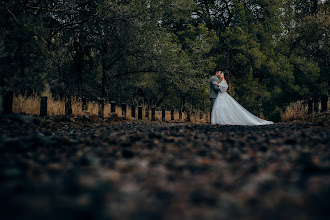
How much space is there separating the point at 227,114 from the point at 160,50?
7.66 metres

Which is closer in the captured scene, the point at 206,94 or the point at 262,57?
the point at 206,94

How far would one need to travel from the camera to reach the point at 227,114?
12734mm

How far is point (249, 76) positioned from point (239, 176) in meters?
26.7

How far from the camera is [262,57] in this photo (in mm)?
27328

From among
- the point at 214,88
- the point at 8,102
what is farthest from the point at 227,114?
the point at 8,102

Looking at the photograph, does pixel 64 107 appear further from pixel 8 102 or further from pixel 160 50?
pixel 160 50

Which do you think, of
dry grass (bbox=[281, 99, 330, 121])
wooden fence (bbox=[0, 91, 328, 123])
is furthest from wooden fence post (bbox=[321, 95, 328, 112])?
dry grass (bbox=[281, 99, 330, 121])

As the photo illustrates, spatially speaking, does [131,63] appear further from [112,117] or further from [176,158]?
[176,158]

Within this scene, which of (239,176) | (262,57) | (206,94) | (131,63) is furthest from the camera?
(262,57)

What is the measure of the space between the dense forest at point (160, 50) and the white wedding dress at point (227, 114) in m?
6.11

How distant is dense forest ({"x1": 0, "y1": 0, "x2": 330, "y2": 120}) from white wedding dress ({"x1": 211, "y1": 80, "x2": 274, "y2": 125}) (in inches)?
240

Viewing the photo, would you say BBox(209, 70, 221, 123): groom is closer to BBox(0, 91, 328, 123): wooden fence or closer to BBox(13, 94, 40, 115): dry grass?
BBox(0, 91, 328, 123): wooden fence

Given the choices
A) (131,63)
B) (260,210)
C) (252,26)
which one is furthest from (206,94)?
(260,210)

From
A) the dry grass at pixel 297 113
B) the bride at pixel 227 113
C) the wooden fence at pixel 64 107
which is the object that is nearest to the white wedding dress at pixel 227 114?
the bride at pixel 227 113
